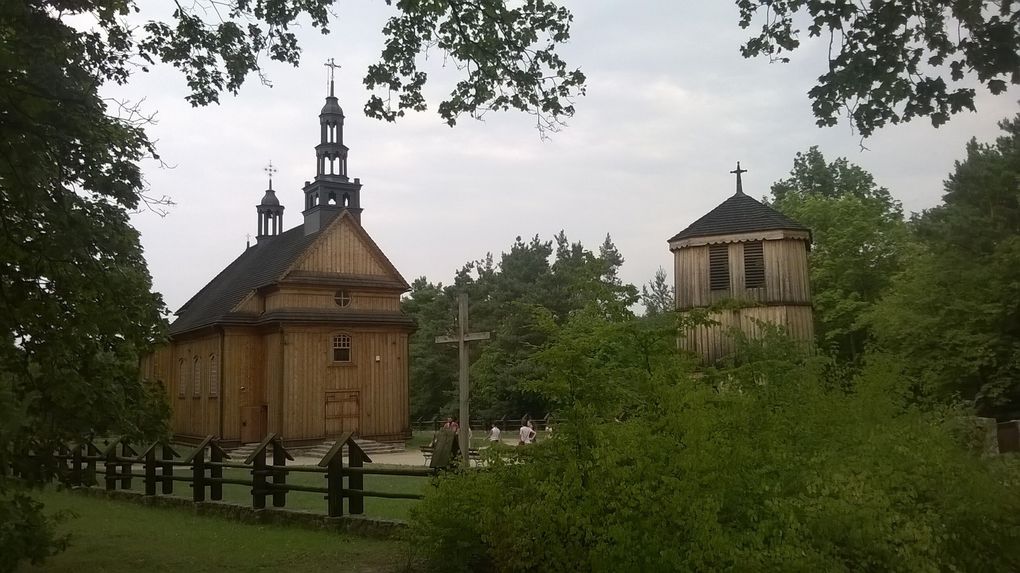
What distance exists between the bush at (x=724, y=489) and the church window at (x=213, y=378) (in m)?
27.1

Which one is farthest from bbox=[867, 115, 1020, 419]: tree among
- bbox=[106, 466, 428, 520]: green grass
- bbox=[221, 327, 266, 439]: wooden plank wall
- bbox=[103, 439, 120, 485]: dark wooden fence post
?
bbox=[221, 327, 266, 439]: wooden plank wall

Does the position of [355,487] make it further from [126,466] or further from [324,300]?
[324,300]

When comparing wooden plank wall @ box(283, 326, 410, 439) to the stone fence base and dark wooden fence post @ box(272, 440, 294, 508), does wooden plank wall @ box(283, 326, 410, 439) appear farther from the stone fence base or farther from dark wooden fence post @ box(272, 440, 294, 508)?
dark wooden fence post @ box(272, 440, 294, 508)

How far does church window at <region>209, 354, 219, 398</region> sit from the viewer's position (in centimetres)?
3241

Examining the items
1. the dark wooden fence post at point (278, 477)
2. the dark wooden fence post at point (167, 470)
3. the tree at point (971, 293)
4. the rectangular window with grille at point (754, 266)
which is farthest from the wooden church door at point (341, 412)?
the tree at point (971, 293)

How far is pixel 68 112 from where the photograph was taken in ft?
23.4

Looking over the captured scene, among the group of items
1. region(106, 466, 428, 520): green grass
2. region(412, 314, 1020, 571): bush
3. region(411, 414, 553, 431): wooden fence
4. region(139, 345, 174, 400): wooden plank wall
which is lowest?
region(411, 414, 553, 431): wooden fence

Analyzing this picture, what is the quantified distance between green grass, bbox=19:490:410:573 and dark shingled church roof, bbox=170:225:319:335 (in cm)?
1922

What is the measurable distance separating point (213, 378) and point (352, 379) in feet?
21.4

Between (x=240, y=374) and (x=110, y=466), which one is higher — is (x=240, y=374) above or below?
above

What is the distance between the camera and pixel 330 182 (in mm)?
34438

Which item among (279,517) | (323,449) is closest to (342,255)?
(323,449)

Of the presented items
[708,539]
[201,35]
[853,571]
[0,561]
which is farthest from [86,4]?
[853,571]

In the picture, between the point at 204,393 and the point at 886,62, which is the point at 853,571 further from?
the point at 204,393
